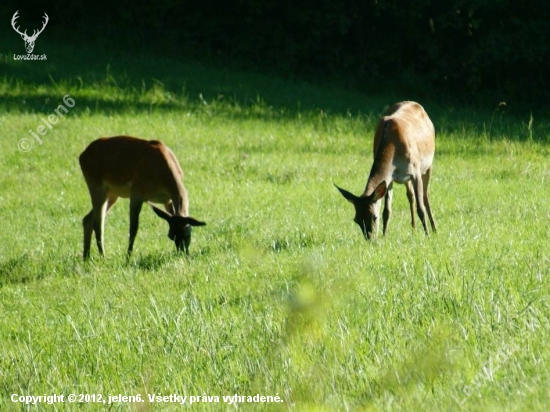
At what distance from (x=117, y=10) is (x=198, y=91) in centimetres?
584

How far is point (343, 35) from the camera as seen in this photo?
24.3m

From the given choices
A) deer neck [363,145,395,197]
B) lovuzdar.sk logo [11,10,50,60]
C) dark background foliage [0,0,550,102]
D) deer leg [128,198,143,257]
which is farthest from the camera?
dark background foliage [0,0,550,102]

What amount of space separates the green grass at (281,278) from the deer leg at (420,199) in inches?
16.7

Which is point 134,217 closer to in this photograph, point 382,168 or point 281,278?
point 382,168

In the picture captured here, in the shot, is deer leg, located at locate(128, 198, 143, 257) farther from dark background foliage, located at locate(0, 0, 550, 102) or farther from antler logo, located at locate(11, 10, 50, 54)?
dark background foliage, located at locate(0, 0, 550, 102)

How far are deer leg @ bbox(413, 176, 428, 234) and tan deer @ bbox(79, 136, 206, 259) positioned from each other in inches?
93.5

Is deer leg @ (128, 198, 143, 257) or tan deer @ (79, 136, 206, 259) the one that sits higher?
tan deer @ (79, 136, 206, 259)

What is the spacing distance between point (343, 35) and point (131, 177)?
1440 cm

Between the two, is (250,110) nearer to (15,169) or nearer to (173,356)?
(15,169)

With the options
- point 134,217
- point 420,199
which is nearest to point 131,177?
point 134,217

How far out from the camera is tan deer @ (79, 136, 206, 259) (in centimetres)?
1048

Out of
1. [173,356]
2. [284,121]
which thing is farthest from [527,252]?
[284,121]

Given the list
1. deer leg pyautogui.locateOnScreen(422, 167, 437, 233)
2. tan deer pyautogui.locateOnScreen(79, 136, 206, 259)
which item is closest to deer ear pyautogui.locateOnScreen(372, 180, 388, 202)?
deer leg pyautogui.locateOnScreen(422, 167, 437, 233)

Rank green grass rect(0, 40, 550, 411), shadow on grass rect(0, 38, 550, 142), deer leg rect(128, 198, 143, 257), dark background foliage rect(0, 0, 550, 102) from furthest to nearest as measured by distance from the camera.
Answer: dark background foliage rect(0, 0, 550, 102) < shadow on grass rect(0, 38, 550, 142) < deer leg rect(128, 198, 143, 257) < green grass rect(0, 40, 550, 411)
